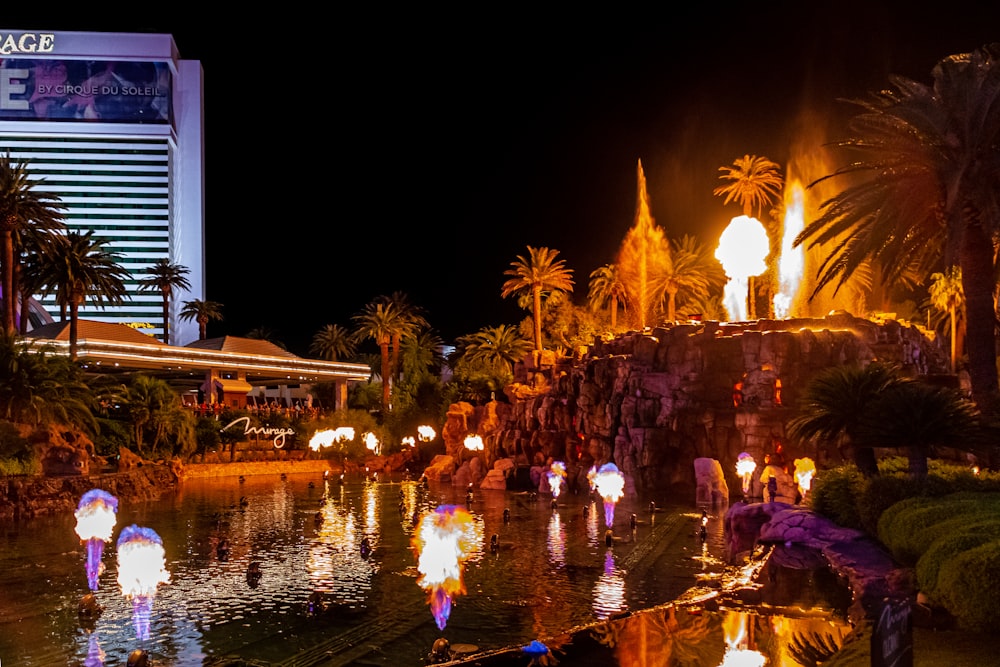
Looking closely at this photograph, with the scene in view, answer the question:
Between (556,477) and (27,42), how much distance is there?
157 meters

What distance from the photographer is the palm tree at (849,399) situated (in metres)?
24.5

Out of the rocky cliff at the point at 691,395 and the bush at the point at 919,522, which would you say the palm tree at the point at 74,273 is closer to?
the rocky cliff at the point at 691,395

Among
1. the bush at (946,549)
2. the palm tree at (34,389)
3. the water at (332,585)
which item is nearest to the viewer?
the bush at (946,549)

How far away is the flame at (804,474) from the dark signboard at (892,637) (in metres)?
30.4

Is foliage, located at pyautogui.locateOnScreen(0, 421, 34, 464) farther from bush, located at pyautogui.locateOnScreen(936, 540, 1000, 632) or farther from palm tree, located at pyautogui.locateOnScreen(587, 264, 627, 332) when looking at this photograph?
palm tree, located at pyautogui.locateOnScreen(587, 264, 627, 332)

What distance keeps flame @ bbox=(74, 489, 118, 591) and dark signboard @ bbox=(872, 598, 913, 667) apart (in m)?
24.9

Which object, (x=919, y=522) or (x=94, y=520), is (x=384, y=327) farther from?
(x=919, y=522)

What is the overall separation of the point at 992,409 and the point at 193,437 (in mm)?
55544

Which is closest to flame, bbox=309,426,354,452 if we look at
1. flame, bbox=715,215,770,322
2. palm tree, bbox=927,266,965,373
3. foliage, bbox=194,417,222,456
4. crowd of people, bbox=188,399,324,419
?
crowd of people, bbox=188,399,324,419

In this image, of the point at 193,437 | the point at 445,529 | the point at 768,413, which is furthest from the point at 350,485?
the point at 445,529

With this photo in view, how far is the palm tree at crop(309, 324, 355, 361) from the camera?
110 meters

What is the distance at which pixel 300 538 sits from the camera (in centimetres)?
3444

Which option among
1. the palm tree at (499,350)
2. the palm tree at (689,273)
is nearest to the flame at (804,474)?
the palm tree at (689,273)

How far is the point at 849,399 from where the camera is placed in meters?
24.7
